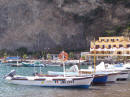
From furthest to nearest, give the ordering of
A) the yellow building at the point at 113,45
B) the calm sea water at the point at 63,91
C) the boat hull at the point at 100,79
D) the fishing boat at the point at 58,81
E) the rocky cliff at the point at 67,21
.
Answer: the rocky cliff at the point at 67,21 < the yellow building at the point at 113,45 < the boat hull at the point at 100,79 < the fishing boat at the point at 58,81 < the calm sea water at the point at 63,91

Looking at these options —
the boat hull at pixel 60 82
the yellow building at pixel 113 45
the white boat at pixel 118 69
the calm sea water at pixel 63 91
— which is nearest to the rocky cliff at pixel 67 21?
the yellow building at pixel 113 45

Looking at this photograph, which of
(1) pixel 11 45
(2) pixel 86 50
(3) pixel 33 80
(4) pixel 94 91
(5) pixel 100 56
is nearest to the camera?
(4) pixel 94 91

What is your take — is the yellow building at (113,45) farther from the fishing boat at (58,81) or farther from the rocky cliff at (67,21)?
the fishing boat at (58,81)

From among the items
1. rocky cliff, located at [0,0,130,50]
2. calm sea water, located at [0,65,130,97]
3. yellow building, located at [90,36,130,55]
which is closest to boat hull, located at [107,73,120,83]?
calm sea water, located at [0,65,130,97]

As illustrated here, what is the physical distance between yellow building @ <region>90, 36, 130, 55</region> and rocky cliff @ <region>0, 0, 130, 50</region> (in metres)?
7.08

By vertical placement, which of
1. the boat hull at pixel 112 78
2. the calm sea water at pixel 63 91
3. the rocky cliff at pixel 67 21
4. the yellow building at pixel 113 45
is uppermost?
the rocky cliff at pixel 67 21

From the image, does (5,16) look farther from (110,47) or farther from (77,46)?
(110,47)

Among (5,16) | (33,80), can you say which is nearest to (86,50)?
(5,16)

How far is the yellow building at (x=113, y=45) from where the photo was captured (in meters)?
111

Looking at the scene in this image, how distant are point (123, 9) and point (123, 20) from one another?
3735mm

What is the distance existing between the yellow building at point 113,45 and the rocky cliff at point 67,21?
7.08 m

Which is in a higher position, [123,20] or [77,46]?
[123,20]

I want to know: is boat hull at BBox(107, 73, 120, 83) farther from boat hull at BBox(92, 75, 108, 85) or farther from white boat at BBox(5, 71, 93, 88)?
white boat at BBox(5, 71, 93, 88)

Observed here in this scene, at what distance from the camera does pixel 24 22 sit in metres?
130
